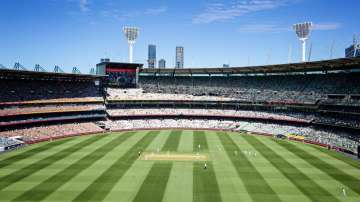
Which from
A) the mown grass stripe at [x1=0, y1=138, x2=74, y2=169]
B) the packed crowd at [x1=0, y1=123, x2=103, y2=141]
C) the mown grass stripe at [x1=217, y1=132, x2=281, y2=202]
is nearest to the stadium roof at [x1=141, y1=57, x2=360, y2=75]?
the mown grass stripe at [x1=217, y1=132, x2=281, y2=202]

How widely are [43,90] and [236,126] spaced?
4628 cm

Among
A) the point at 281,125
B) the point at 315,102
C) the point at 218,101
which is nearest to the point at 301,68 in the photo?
the point at 315,102

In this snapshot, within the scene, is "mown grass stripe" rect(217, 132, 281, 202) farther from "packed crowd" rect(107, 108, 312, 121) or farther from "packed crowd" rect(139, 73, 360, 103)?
"packed crowd" rect(139, 73, 360, 103)

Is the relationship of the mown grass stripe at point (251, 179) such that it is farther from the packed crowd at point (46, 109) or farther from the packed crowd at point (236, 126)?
the packed crowd at point (46, 109)

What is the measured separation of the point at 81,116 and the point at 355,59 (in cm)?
5706

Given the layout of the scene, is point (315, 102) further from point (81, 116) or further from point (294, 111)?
point (81, 116)

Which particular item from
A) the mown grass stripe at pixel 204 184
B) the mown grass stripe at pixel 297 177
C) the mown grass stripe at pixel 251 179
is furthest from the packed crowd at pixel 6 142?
the mown grass stripe at pixel 297 177

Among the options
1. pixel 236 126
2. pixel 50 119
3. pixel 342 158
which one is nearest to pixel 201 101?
pixel 236 126

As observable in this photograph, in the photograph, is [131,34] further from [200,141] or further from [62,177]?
[62,177]

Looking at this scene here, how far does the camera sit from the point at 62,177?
35.8 metres

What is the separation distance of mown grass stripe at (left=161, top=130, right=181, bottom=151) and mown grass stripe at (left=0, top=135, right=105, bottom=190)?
14.1 metres

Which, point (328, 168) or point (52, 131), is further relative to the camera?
point (52, 131)

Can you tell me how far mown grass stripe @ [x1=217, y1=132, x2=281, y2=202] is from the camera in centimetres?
3039

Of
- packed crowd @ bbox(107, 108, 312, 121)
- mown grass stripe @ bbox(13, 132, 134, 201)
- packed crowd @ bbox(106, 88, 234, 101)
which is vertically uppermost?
packed crowd @ bbox(106, 88, 234, 101)
